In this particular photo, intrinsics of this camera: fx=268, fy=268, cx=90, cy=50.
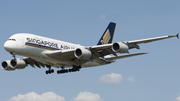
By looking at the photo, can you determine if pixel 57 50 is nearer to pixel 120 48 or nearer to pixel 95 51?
pixel 95 51

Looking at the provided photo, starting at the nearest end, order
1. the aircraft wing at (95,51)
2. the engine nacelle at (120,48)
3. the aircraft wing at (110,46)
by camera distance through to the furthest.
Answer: the aircraft wing at (110,46)
the engine nacelle at (120,48)
the aircraft wing at (95,51)

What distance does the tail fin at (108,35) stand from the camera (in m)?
46.5

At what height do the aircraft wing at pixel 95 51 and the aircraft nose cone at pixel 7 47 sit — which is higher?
the aircraft nose cone at pixel 7 47

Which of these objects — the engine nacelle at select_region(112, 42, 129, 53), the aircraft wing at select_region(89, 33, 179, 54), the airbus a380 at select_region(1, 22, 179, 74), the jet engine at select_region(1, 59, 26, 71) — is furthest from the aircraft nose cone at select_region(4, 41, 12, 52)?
the engine nacelle at select_region(112, 42, 129, 53)

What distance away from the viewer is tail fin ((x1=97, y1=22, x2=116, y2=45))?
4650 cm

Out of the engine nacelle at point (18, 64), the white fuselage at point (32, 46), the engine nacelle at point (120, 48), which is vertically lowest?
the engine nacelle at point (120, 48)

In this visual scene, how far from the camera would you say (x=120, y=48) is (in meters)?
33.9

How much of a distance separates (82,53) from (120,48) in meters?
5.11

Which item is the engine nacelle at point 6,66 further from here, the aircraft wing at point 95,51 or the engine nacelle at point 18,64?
the aircraft wing at point 95,51

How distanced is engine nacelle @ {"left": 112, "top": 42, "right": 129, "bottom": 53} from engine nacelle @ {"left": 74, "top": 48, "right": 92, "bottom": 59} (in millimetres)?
3641

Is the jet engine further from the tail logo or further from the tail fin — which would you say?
the tail logo

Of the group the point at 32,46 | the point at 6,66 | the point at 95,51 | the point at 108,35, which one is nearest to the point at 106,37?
the point at 108,35

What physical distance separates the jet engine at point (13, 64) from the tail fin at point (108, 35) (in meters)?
13.3

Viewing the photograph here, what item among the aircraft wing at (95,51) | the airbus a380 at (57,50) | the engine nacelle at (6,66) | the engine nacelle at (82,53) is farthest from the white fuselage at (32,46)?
the engine nacelle at (6,66)
